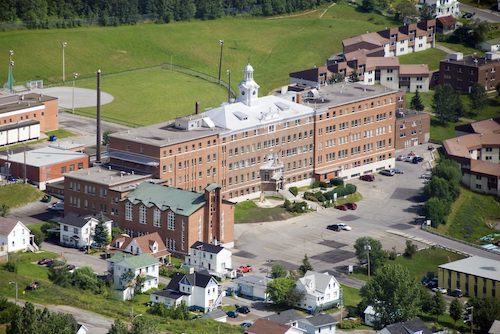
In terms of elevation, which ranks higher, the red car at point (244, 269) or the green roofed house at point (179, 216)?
the green roofed house at point (179, 216)

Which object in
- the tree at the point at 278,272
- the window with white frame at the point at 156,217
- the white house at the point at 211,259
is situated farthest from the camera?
the window with white frame at the point at 156,217

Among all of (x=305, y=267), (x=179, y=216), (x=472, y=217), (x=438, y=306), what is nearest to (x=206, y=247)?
(x=179, y=216)

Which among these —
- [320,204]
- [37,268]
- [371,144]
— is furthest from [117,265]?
[371,144]

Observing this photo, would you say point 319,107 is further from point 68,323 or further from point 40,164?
point 68,323

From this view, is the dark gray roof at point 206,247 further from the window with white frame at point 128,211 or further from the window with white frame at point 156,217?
the window with white frame at point 128,211

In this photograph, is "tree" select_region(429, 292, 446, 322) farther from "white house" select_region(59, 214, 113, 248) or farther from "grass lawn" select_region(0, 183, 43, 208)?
"grass lawn" select_region(0, 183, 43, 208)

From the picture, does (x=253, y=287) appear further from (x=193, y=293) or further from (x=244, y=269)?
(x=244, y=269)

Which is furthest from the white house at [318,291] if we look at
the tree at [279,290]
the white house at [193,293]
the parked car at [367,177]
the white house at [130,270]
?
the parked car at [367,177]
